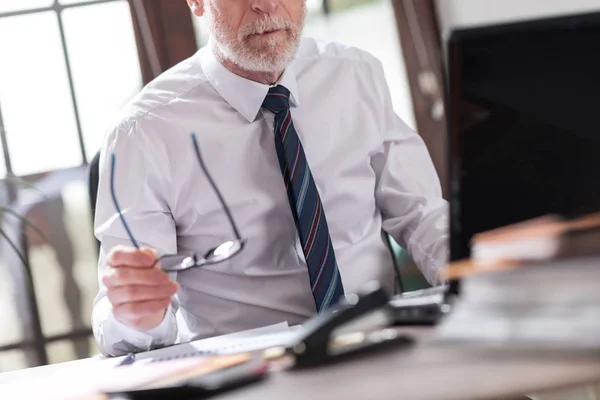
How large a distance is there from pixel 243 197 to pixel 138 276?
1.75 feet

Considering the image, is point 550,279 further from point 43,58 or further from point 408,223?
point 43,58

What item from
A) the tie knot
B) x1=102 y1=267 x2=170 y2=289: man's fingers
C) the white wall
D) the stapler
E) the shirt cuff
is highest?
the white wall

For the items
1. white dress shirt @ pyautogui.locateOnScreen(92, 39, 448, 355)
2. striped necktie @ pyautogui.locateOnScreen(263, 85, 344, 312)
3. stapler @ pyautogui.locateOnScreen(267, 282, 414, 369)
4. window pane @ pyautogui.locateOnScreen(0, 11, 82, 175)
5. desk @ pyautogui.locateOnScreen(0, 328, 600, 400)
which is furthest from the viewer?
window pane @ pyautogui.locateOnScreen(0, 11, 82, 175)

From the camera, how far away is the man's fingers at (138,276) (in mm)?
971

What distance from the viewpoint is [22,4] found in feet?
7.74

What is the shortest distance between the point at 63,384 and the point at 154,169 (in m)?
0.63

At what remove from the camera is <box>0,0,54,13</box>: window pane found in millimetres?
2355

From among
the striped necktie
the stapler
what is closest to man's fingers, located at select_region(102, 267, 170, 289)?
the stapler

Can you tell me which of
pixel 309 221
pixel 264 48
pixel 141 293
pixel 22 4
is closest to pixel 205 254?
pixel 141 293

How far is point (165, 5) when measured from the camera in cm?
238

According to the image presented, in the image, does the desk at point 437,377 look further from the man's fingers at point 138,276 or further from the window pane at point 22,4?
the window pane at point 22,4

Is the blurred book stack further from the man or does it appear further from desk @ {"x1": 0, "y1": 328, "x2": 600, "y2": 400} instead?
the man

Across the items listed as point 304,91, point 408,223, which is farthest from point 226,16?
point 408,223

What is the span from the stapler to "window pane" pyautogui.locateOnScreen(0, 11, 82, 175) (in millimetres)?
1732
